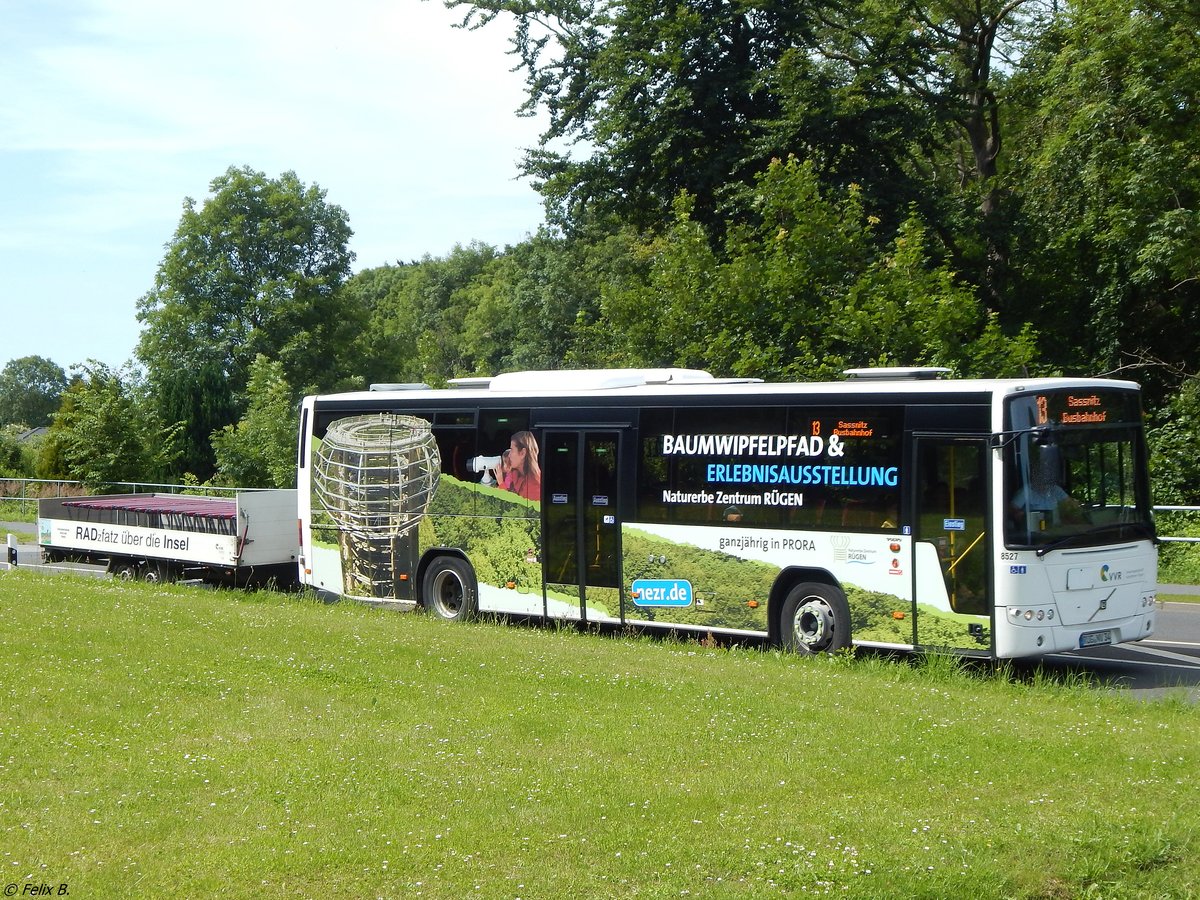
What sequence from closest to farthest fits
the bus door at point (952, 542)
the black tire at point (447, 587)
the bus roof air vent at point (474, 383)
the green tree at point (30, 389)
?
the bus door at point (952, 542)
the black tire at point (447, 587)
the bus roof air vent at point (474, 383)
the green tree at point (30, 389)

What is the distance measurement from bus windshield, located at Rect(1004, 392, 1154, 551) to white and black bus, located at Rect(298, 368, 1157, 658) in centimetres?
2

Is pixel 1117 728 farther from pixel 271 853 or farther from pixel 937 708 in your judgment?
pixel 271 853

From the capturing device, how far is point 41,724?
31.4 feet

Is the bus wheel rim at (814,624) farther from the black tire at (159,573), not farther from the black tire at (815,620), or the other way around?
the black tire at (159,573)

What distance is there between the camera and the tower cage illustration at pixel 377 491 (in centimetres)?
1881

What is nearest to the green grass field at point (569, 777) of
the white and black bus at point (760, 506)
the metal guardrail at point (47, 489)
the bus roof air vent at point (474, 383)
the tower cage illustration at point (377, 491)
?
the white and black bus at point (760, 506)

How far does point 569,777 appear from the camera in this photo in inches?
321

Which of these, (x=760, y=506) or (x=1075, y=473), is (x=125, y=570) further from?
(x=1075, y=473)

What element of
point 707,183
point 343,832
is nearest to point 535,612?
point 343,832

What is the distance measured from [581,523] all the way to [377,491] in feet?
13.5

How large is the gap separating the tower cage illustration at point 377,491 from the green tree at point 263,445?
69.5 feet

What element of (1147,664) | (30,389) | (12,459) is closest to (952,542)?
(1147,664)

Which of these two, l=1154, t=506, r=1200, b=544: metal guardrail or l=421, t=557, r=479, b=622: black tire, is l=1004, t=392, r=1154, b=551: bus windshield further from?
l=1154, t=506, r=1200, b=544: metal guardrail

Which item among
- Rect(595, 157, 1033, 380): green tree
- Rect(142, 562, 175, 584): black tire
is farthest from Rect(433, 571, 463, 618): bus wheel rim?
Rect(595, 157, 1033, 380): green tree
